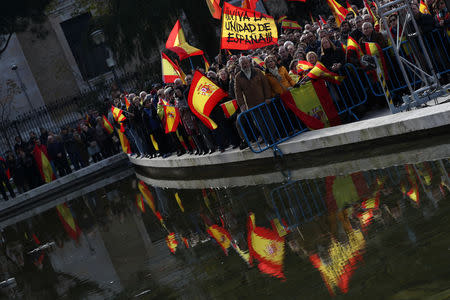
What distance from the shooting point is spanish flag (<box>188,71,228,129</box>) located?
1530 centimetres

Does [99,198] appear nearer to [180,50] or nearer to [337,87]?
[180,50]

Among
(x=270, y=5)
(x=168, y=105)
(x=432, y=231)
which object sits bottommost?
(x=432, y=231)

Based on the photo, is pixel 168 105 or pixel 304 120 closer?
pixel 304 120

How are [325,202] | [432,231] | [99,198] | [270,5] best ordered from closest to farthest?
[432,231]
[325,202]
[99,198]
[270,5]

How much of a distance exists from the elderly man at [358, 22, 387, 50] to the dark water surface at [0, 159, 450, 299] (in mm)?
3513

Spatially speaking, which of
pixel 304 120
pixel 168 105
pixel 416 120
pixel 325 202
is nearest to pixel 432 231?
pixel 325 202

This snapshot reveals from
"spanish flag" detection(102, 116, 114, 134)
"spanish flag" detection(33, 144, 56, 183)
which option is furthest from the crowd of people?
"spanish flag" detection(33, 144, 56, 183)

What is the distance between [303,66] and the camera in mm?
13883

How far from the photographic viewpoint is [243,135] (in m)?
14.1

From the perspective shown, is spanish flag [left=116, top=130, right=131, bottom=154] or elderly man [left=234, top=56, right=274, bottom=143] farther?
spanish flag [left=116, top=130, right=131, bottom=154]

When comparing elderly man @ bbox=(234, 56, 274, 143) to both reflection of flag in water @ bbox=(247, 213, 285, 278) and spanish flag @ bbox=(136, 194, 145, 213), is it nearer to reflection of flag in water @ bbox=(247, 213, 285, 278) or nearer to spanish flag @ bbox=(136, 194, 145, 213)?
spanish flag @ bbox=(136, 194, 145, 213)

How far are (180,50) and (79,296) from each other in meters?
10.1

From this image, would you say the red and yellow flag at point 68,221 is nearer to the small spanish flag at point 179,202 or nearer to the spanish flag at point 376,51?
the small spanish flag at point 179,202

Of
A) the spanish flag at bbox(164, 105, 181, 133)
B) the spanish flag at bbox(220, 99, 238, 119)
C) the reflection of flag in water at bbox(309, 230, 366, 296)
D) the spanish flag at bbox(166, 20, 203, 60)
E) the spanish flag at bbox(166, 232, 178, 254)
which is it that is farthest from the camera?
the spanish flag at bbox(166, 20, 203, 60)
